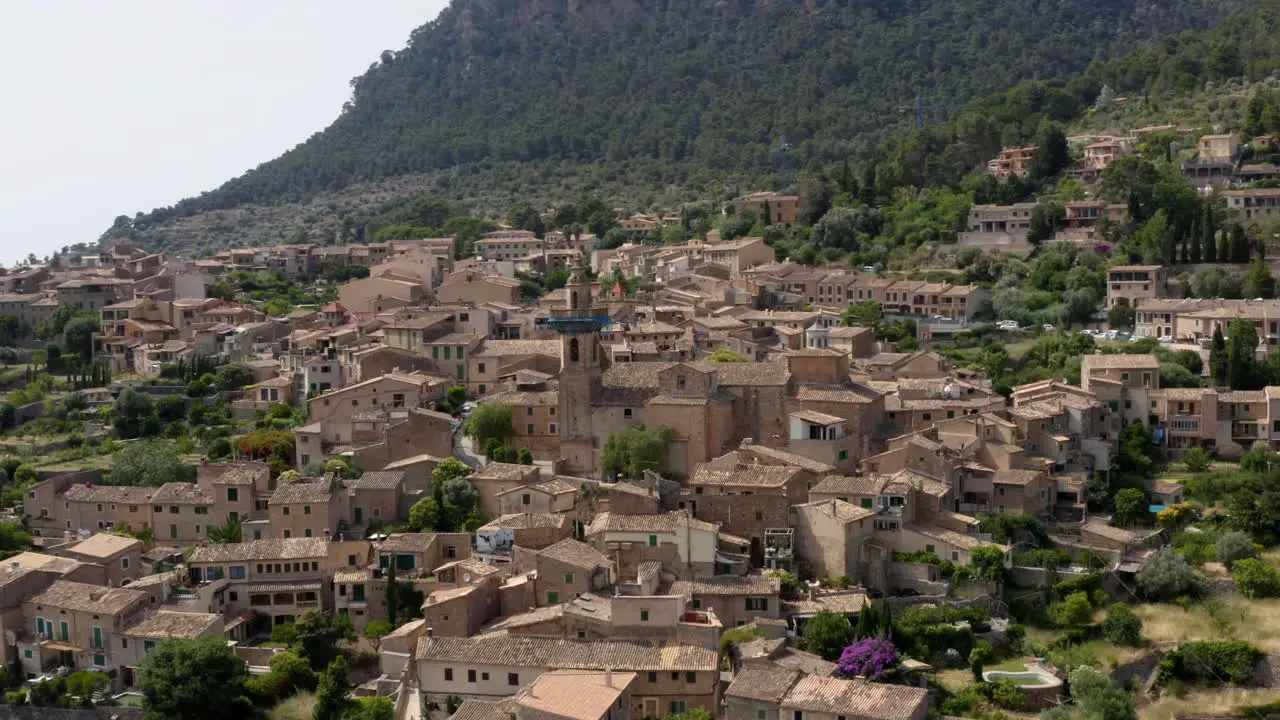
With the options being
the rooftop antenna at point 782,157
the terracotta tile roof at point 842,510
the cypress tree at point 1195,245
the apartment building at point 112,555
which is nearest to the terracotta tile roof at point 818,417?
the terracotta tile roof at point 842,510

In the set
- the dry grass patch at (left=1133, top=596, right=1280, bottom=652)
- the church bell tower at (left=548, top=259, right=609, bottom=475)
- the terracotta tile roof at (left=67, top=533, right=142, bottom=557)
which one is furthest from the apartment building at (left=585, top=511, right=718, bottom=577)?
the terracotta tile roof at (left=67, top=533, right=142, bottom=557)

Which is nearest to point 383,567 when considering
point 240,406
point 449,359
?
point 449,359

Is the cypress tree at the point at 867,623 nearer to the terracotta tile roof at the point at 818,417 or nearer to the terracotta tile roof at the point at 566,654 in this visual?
the terracotta tile roof at the point at 566,654

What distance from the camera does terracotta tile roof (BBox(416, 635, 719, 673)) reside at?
2414cm

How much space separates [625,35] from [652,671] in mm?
89672

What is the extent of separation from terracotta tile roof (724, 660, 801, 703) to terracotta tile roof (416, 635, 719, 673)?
1.72 ft

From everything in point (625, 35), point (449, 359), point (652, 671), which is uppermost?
point (625, 35)

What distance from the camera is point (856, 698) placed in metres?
23.1

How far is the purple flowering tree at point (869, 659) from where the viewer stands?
24.5 meters

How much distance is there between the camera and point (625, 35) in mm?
109625

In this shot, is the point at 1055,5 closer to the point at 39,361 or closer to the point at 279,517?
the point at 39,361

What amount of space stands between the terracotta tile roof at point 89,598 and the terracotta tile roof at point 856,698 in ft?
37.8

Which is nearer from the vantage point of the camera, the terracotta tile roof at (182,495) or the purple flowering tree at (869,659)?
the purple flowering tree at (869,659)

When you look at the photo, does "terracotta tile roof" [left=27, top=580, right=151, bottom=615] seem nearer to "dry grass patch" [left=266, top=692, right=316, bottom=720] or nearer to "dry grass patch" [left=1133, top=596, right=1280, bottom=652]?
"dry grass patch" [left=266, top=692, right=316, bottom=720]
